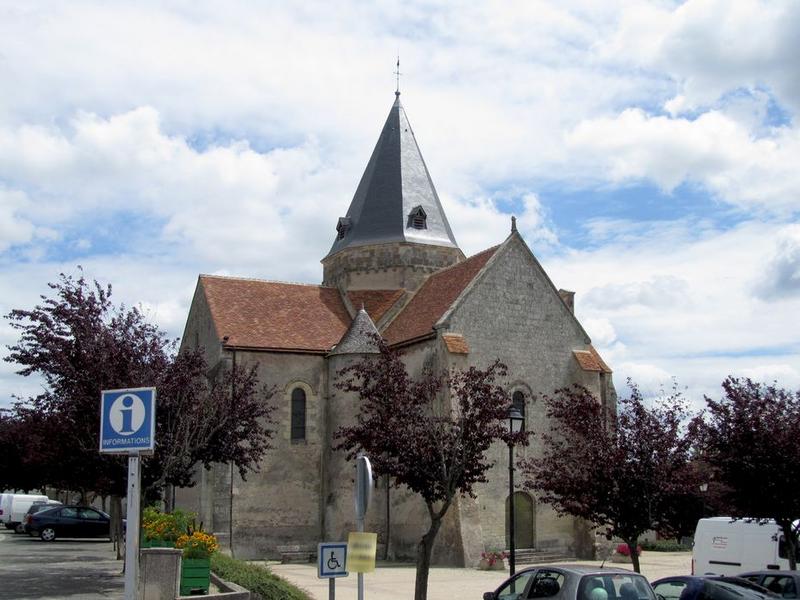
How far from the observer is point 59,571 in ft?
68.8

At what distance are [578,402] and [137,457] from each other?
1156 centimetres

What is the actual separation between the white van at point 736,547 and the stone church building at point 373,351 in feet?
20.7

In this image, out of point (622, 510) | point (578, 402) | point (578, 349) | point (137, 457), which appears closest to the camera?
point (137, 457)

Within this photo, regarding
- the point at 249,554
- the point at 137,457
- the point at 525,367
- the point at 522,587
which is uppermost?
the point at 525,367

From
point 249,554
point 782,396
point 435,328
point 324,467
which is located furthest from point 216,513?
point 782,396

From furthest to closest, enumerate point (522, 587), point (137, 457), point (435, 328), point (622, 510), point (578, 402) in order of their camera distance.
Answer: point (435, 328) < point (578, 402) < point (622, 510) < point (522, 587) < point (137, 457)

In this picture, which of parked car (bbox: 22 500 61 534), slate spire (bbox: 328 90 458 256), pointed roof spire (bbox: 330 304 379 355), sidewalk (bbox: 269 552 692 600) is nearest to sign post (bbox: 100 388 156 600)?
sidewalk (bbox: 269 552 692 600)

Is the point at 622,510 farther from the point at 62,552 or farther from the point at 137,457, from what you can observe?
the point at 62,552

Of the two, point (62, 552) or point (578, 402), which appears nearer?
point (578, 402)

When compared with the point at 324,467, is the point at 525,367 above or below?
above

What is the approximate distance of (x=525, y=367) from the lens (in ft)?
93.4

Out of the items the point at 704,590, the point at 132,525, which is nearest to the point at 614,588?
the point at 704,590

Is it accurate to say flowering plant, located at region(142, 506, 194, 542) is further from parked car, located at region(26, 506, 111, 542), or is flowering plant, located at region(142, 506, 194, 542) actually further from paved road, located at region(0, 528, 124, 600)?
parked car, located at region(26, 506, 111, 542)

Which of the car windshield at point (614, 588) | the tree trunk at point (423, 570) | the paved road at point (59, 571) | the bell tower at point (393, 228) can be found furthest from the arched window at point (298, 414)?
the car windshield at point (614, 588)
